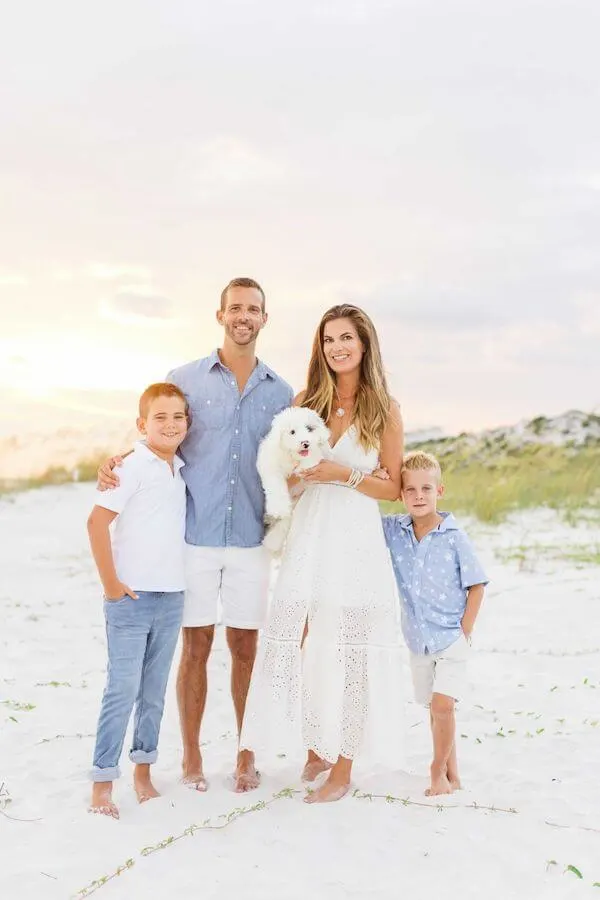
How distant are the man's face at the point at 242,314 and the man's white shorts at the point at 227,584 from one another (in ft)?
3.26

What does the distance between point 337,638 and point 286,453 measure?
2.82 feet

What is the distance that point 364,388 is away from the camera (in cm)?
432

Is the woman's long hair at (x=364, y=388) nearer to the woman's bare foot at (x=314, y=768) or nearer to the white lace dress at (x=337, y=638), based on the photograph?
the white lace dress at (x=337, y=638)

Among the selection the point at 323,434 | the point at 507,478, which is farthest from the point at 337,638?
the point at 507,478

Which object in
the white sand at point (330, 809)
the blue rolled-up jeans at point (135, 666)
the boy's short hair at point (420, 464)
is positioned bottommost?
the white sand at point (330, 809)

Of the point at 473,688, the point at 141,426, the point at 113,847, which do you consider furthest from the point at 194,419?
the point at 473,688

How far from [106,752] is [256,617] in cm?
90

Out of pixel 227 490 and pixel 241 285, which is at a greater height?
pixel 241 285

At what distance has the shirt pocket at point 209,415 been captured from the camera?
4.38 meters

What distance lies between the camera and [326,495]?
423cm

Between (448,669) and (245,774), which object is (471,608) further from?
(245,774)

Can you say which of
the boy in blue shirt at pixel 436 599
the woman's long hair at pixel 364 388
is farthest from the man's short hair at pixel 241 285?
the boy in blue shirt at pixel 436 599

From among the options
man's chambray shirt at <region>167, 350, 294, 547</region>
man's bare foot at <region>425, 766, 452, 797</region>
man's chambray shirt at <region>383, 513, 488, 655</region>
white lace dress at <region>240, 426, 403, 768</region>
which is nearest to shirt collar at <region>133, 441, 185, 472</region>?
man's chambray shirt at <region>167, 350, 294, 547</region>

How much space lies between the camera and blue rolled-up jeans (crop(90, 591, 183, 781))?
4.07 metres
